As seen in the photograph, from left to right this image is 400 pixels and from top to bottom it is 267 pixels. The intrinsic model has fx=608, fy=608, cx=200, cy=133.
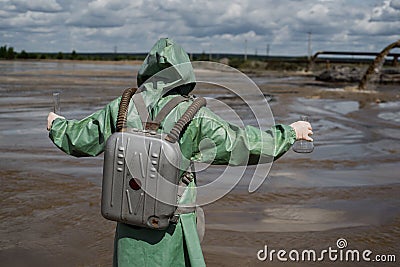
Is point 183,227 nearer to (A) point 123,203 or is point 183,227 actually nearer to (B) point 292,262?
(A) point 123,203

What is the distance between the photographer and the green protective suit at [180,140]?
2885mm

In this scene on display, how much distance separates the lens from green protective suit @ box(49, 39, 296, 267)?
2885 millimetres

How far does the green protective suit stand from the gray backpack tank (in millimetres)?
97

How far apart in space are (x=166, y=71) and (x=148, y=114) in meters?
0.23

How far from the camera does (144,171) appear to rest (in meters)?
2.70

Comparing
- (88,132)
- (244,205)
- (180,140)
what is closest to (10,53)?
(244,205)

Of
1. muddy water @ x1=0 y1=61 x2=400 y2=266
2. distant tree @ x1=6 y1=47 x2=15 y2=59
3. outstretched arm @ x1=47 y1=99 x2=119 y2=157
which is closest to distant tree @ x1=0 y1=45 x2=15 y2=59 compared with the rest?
distant tree @ x1=6 y1=47 x2=15 y2=59

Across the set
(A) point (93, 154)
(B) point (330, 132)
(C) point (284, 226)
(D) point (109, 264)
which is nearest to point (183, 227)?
(A) point (93, 154)

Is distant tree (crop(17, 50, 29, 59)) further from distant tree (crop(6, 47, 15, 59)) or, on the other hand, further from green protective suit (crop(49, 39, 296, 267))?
green protective suit (crop(49, 39, 296, 267))

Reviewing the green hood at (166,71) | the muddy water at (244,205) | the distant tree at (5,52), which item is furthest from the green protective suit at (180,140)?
the distant tree at (5,52)

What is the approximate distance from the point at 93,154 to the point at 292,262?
302 centimetres

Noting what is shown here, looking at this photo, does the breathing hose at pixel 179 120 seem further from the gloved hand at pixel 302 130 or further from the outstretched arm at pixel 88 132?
the gloved hand at pixel 302 130

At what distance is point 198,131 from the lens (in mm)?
2879

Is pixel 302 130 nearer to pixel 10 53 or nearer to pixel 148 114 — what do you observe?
pixel 148 114
